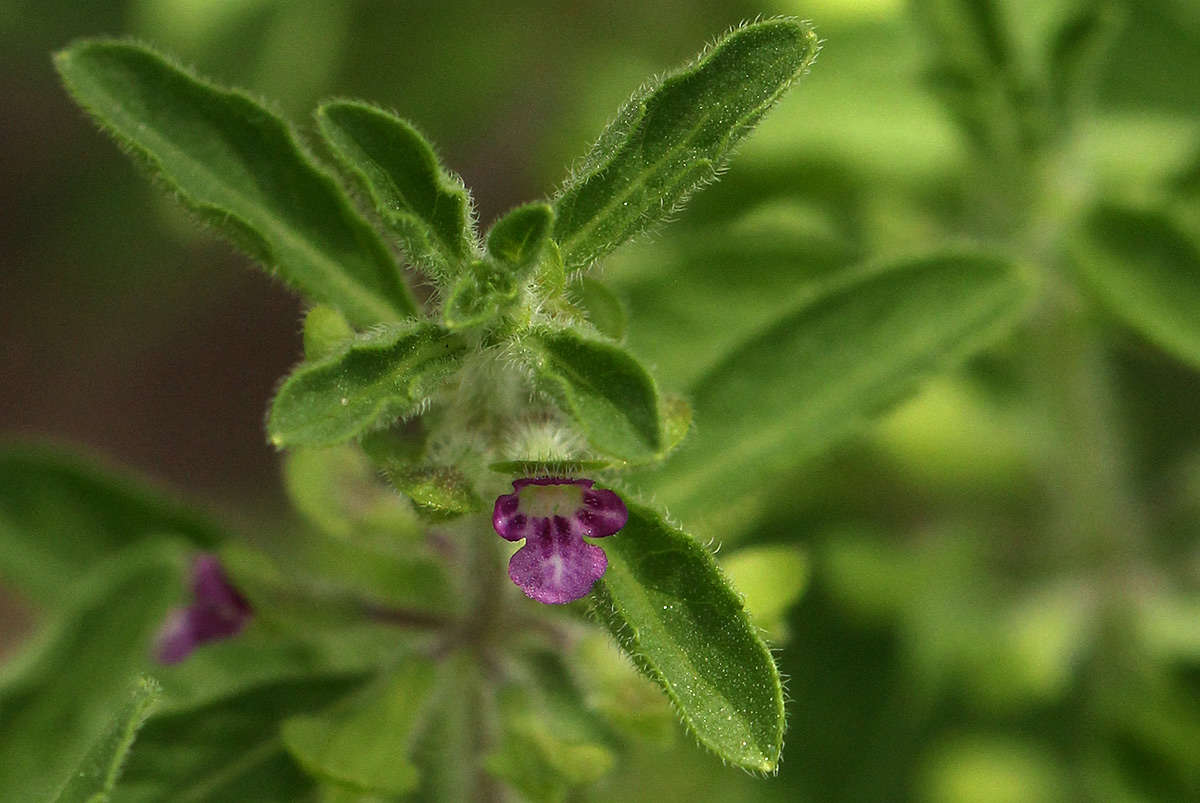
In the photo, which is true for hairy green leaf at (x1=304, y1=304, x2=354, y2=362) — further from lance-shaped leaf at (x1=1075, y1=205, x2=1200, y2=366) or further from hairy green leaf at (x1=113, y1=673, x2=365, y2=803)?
lance-shaped leaf at (x1=1075, y1=205, x2=1200, y2=366)

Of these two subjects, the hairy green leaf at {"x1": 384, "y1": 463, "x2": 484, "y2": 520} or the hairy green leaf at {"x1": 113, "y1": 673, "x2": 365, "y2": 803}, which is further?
the hairy green leaf at {"x1": 113, "y1": 673, "x2": 365, "y2": 803}

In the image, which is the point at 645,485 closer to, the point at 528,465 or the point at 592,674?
the point at 592,674

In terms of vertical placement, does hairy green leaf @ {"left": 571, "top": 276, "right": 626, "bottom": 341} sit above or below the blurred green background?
below

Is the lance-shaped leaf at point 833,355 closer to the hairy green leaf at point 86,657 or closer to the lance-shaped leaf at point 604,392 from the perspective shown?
the lance-shaped leaf at point 604,392

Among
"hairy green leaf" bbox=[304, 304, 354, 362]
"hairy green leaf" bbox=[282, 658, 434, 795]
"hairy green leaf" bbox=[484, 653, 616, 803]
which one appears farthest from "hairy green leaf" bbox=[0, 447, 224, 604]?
"hairy green leaf" bbox=[304, 304, 354, 362]

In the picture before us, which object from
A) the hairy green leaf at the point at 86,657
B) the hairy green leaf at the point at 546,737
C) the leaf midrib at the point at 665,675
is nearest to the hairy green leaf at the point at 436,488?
the leaf midrib at the point at 665,675

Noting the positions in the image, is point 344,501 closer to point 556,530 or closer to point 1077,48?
point 556,530

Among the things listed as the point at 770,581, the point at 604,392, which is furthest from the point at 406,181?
the point at 770,581
